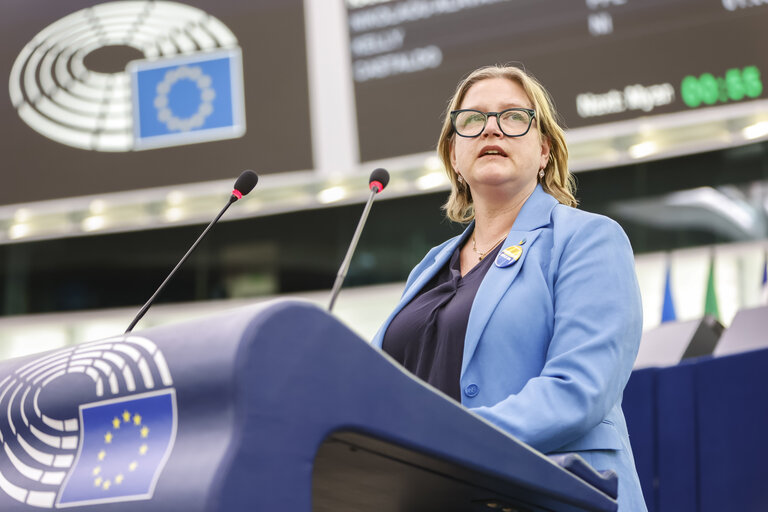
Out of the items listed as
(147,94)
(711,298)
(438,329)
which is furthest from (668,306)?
(438,329)

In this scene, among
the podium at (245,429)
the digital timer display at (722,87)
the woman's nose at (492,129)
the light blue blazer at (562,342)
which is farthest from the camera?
the digital timer display at (722,87)

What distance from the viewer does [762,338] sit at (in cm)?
260

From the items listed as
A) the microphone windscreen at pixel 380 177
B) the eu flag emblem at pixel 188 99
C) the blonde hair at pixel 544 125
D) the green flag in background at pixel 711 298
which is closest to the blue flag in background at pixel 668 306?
the green flag in background at pixel 711 298

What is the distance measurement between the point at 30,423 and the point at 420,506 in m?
0.40

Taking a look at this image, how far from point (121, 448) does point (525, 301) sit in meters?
0.66

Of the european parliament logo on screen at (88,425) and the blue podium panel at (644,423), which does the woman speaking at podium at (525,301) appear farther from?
Result: the blue podium panel at (644,423)

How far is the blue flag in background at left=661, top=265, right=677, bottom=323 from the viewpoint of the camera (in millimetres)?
5367

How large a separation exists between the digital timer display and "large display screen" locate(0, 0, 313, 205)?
6.95ft

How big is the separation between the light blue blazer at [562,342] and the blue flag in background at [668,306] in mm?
4163

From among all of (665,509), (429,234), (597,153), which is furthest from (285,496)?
(429,234)

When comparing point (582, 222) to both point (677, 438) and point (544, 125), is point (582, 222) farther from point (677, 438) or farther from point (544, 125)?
point (677, 438)

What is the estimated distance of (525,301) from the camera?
1.29 m

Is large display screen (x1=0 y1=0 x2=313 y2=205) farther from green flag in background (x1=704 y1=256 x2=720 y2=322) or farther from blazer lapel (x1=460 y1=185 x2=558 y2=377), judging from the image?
blazer lapel (x1=460 y1=185 x2=558 y2=377)

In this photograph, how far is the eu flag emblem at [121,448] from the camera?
0.75 metres
